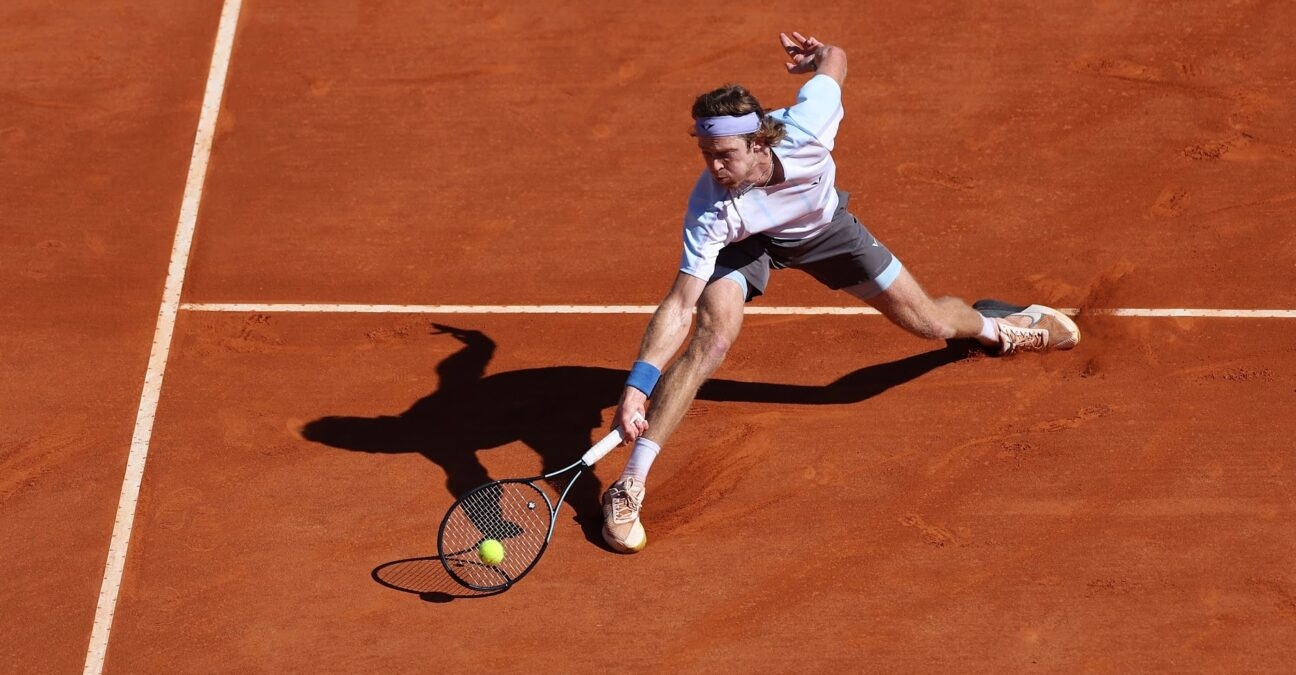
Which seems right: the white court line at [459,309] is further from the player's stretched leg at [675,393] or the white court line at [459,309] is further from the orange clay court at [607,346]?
the player's stretched leg at [675,393]

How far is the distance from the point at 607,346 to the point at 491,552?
1.70 meters

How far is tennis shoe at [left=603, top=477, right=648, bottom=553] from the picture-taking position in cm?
677

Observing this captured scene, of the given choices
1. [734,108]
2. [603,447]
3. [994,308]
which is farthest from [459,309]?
[994,308]

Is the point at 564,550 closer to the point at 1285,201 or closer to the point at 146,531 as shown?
the point at 146,531

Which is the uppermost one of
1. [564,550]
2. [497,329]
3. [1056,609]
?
[497,329]

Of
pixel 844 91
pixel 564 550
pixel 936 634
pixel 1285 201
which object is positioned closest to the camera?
pixel 936 634

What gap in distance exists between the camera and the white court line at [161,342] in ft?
21.9

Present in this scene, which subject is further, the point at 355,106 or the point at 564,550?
the point at 355,106

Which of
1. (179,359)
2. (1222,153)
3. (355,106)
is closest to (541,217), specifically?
(355,106)

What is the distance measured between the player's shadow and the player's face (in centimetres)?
156

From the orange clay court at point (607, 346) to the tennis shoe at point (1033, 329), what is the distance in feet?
0.40

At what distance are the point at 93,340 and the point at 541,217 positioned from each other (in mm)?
2615

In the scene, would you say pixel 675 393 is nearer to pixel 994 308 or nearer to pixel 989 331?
pixel 989 331

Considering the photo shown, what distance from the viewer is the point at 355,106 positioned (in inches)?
366
